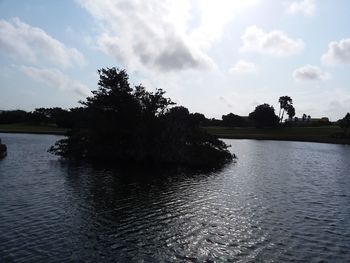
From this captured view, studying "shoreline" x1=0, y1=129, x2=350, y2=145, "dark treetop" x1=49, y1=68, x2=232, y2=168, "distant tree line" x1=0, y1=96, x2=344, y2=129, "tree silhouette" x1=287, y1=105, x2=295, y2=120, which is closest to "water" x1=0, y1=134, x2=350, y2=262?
"dark treetop" x1=49, y1=68, x2=232, y2=168

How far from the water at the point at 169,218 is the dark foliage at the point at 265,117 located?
425 ft

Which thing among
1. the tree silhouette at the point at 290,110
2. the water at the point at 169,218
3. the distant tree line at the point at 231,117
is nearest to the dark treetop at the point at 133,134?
the water at the point at 169,218

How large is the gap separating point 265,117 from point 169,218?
151m

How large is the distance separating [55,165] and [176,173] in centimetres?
1569

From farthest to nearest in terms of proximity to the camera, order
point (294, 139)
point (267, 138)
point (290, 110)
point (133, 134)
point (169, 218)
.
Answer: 1. point (290, 110)
2. point (267, 138)
3. point (294, 139)
4. point (133, 134)
5. point (169, 218)

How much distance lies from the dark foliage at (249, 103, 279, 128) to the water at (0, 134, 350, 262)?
12940cm

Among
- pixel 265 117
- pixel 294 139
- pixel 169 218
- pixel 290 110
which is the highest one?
pixel 290 110

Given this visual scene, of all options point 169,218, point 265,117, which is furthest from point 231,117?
point 169,218

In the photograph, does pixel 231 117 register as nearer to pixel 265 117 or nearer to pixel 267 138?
pixel 265 117

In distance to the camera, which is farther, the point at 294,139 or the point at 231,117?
the point at 231,117

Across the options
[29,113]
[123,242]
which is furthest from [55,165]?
[29,113]

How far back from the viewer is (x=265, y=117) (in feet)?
553

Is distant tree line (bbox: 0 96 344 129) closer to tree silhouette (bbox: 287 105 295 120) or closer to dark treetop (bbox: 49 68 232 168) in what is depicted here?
tree silhouette (bbox: 287 105 295 120)

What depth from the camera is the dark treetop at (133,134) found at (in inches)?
2106
